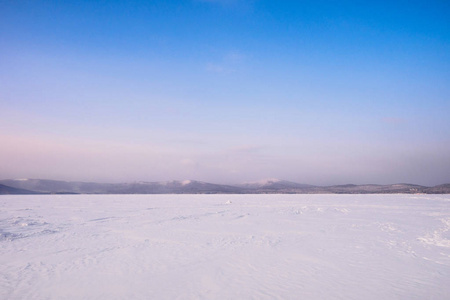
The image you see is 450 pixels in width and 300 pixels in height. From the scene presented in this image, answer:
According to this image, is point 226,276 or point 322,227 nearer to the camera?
point 226,276

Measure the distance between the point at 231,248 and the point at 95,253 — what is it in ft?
11.3

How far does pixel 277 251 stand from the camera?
696 centimetres

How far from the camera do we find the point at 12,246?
7.37 metres

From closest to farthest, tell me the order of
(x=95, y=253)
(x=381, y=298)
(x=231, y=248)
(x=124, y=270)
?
(x=381, y=298)
(x=124, y=270)
(x=95, y=253)
(x=231, y=248)

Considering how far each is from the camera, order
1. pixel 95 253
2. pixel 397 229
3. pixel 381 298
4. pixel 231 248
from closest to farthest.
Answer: pixel 381 298 → pixel 95 253 → pixel 231 248 → pixel 397 229

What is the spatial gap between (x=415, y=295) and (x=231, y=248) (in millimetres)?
4129

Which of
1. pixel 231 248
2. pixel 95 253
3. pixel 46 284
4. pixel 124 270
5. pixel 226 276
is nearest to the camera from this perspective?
pixel 46 284

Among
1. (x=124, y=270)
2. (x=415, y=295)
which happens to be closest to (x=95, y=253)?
(x=124, y=270)

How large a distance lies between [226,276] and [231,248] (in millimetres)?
2127

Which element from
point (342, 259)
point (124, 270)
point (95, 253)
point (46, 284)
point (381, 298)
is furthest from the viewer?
point (95, 253)

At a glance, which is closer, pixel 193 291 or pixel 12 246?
pixel 193 291

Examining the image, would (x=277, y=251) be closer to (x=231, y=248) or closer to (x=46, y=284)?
(x=231, y=248)

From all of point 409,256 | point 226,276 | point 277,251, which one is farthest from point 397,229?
point 226,276

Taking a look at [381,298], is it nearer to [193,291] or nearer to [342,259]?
[342,259]
